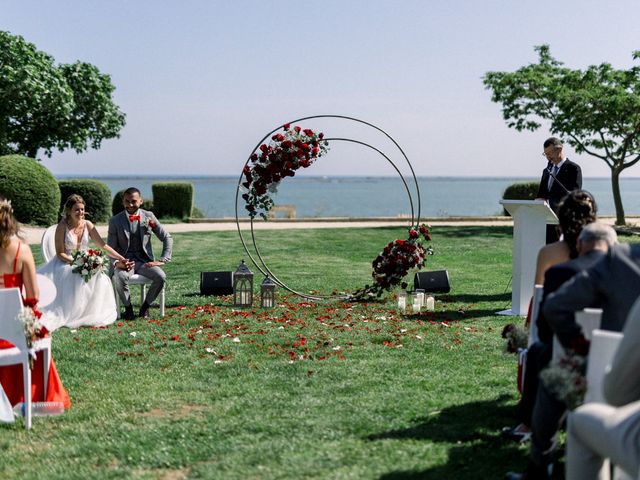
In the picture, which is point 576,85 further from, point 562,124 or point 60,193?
point 60,193

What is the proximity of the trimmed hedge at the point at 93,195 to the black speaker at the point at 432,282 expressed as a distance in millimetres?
16244

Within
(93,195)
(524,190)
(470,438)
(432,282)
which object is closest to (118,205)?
(93,195)

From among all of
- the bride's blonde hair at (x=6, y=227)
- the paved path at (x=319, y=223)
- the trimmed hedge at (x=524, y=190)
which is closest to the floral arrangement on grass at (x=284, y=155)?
the bride's blonde hair at (x=6, y=227)

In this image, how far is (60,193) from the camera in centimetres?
2420

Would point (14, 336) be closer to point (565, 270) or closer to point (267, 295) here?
point (565, 270)

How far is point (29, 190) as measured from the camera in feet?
74.5

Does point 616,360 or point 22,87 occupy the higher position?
point 22,87

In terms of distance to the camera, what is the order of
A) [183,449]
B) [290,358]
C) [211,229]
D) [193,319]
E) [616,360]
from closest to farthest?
[616,360], [183,449], [290,358], [193,319], [211,229]

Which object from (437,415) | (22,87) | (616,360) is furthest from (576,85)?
(616,360)

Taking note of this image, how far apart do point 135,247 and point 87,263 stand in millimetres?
879

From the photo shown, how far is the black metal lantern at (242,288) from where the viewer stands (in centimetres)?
1055

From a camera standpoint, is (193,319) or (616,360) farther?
(193,319)

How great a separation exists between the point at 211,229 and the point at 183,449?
59.7 feet

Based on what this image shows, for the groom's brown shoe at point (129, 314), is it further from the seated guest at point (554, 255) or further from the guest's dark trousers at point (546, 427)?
the guest's dark trousers at point (546, 427)
